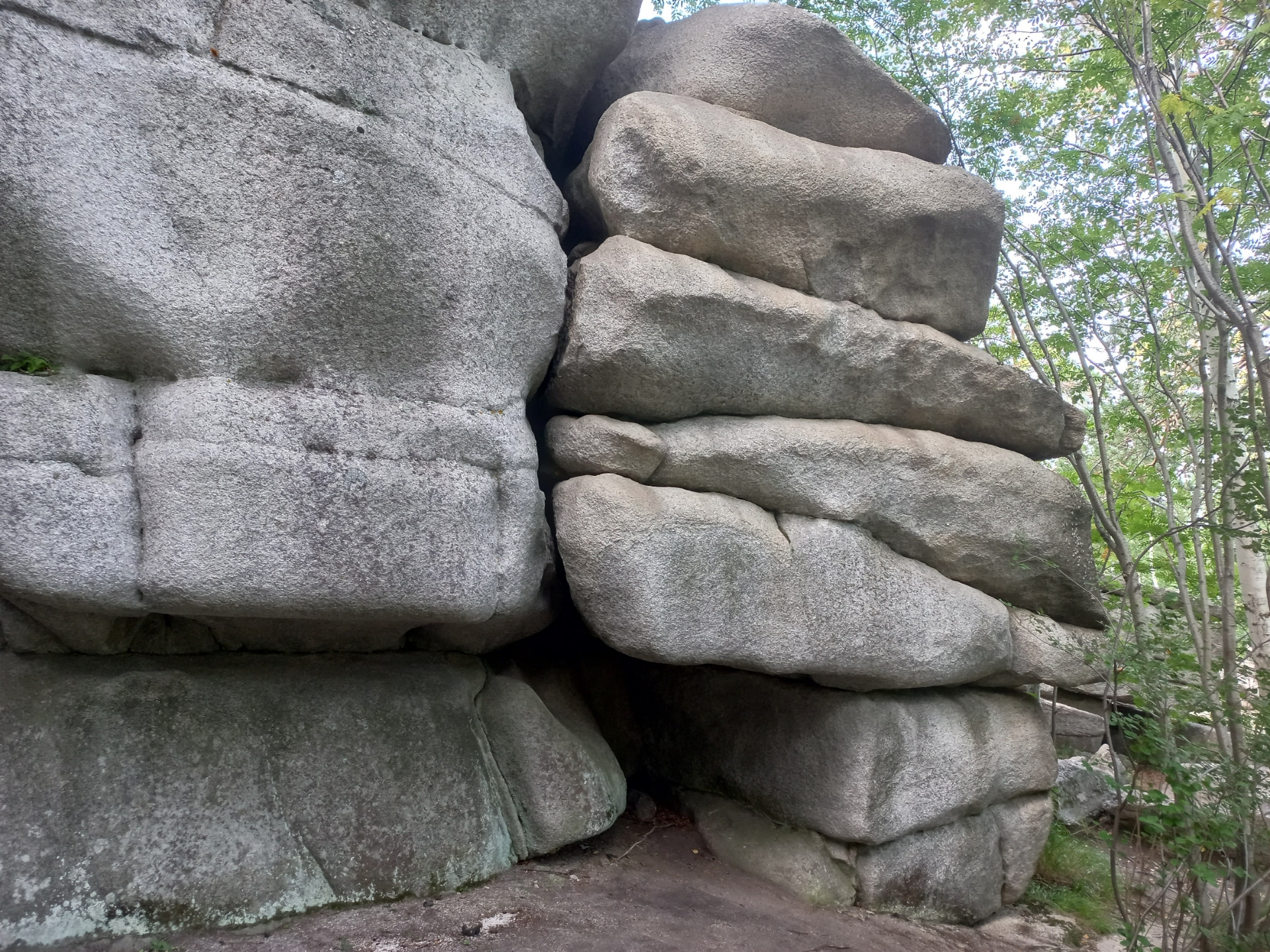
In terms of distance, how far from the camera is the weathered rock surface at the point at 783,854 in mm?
4777

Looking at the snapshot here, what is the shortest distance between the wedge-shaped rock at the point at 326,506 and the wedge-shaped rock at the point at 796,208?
1.64 metres

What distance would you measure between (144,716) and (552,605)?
81.5 inches

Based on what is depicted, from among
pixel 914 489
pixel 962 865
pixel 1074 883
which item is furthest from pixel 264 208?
pixel 1074 883

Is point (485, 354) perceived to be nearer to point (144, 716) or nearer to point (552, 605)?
point (552, 605)

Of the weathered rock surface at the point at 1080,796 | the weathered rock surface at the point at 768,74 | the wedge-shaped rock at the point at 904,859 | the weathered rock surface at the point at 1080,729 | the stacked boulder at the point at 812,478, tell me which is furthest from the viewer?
the weathered rock surface at the point at 1080,729

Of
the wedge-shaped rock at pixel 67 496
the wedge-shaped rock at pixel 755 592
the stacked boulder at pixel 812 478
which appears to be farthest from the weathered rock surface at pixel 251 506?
the stacked boulder at pixel 812 478

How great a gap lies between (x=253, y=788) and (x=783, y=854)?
2.94m

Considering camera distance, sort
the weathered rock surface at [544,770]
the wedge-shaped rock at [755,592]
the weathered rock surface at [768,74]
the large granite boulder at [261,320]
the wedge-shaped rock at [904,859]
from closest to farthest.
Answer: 1. the large granite boulder at [261,320]
2. the wedge-shaped rock at [755,592]
3. the weathered rock surface at [544,770]
4. the wedge-shaped rock at [904,859]
5. the weathered rock surface at [768,74]

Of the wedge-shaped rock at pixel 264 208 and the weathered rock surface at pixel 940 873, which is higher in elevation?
the wedge-shaped rock at pixel 264 208

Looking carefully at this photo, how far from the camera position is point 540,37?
4.87 metres

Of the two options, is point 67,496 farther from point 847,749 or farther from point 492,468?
point 847,749

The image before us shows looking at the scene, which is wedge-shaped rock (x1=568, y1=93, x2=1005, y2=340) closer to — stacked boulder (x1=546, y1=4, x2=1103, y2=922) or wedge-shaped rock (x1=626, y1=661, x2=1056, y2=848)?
stacked boulder (x1=546, y1=4, x2=1103, y2=922)

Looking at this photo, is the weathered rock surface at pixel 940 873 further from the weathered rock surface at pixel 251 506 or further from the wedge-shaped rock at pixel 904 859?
the weathered rock surface at pixel 251 506

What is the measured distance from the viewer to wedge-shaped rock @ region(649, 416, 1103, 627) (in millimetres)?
4742
